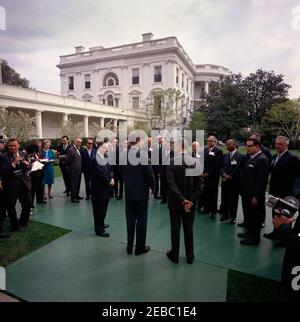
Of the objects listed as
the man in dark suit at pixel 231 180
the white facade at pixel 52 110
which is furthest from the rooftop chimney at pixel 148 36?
the man in dark suit at pixel 231 180

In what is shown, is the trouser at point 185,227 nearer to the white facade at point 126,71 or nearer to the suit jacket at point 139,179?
the suit jacket at point 139,179

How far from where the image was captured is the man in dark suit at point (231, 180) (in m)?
5.01

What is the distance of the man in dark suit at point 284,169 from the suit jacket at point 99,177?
323 centimetres

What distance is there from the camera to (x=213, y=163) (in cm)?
545

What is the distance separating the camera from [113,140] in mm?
7637

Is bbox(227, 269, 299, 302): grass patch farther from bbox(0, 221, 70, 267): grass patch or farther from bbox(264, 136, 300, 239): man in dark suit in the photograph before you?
bbox(0, 221, 70, 267): grass patch

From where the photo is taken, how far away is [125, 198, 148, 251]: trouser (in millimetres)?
3654

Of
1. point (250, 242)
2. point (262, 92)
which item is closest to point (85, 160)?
point (250, 242)

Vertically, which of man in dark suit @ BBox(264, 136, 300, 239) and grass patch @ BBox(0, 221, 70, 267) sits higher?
man in dark suit @ BBox(264, 136, 300, 239)

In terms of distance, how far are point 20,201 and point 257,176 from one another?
15.9 feet

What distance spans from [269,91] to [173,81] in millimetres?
13871

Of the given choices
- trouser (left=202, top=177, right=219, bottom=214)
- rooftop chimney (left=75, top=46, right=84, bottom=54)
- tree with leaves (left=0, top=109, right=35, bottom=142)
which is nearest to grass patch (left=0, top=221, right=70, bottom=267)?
trouser (left=202, top=177, right=219, bottom=214)

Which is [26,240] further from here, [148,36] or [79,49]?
[79,49]

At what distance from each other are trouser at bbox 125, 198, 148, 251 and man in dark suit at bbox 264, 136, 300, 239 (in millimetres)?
2443
